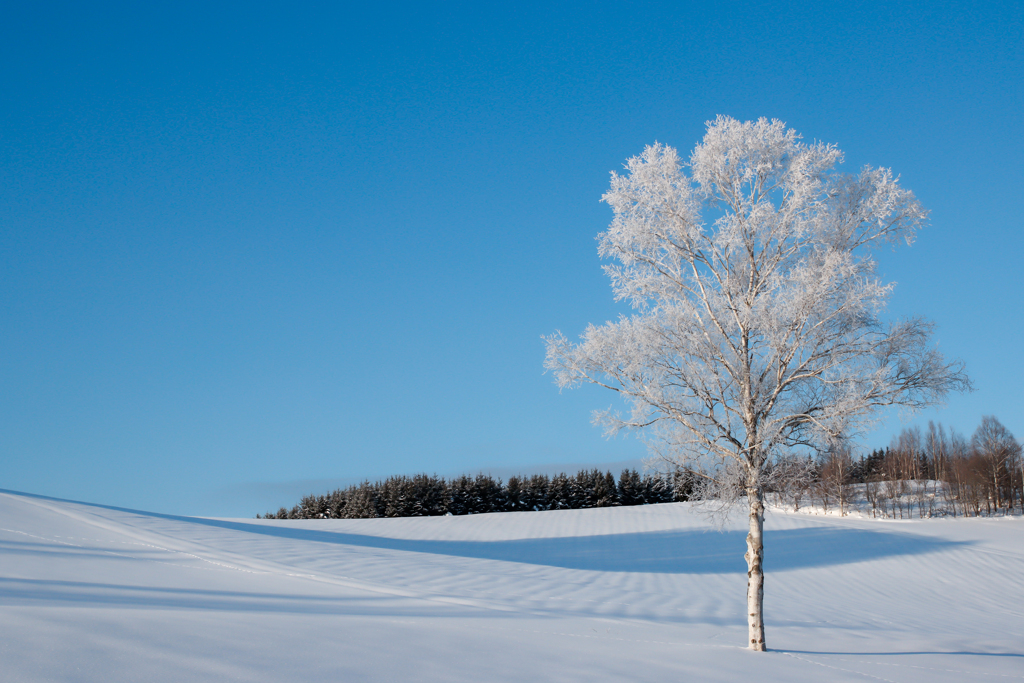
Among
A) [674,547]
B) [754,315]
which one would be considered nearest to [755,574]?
[754,315]

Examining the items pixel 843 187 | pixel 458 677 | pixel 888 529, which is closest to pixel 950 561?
pixel 888 529

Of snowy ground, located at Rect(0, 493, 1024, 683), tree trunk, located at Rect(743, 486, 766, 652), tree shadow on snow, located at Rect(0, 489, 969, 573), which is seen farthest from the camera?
tree shadow on snow, located at Rect(0, 489, 969, 573)

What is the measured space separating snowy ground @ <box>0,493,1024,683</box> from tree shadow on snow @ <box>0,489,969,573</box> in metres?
0.24

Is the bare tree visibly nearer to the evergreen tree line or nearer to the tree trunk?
the evergreen tree line

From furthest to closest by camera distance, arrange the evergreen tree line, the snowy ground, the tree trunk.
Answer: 1. the evergreen tree line
2. the tree trunk
3. the snowy ground

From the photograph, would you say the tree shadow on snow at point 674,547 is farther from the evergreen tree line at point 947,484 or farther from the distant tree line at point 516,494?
the distant tree line at point 516,494

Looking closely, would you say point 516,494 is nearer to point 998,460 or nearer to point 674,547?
point 674,547

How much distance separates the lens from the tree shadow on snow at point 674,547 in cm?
2286

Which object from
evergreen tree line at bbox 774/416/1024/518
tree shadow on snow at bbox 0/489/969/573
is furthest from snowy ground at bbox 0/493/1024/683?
evergreen tree line at bbox 774/416/1024/518

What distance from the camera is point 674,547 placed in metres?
26.3

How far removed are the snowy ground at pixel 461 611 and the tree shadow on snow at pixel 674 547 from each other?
0.24 meters

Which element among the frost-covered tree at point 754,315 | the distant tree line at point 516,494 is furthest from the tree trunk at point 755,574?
the distant tree line at point 516,494

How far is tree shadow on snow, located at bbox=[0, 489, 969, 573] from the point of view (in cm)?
2286

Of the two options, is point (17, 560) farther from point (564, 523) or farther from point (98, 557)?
point (564, 523)
